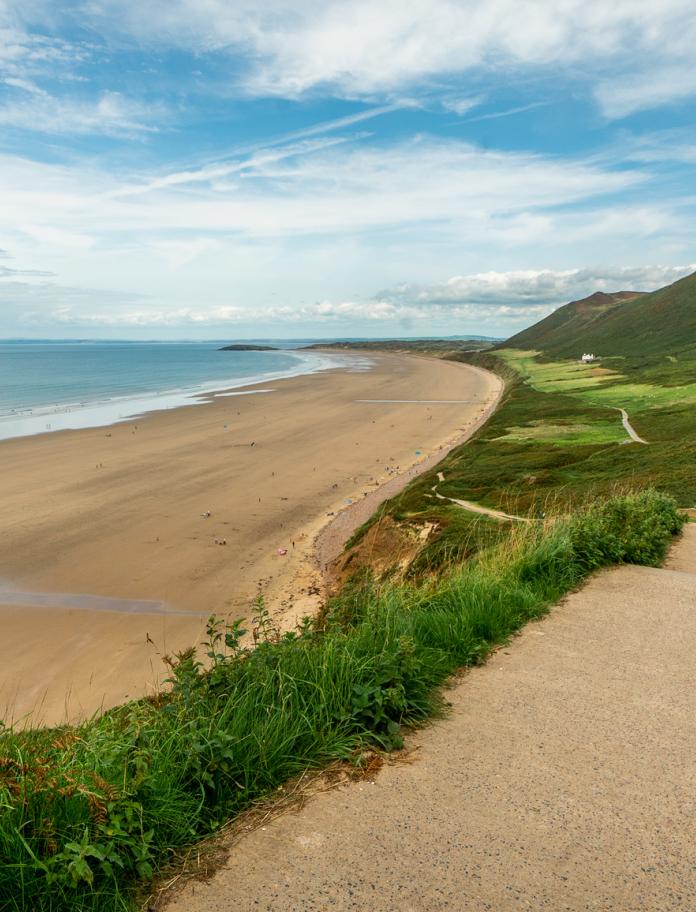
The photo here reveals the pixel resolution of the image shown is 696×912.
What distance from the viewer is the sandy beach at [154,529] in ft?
44.4

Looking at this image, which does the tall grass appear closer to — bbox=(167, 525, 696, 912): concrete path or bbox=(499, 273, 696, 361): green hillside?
bbox=(167, 525, 696, 912): concrete path

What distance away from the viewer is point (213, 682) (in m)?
4.77

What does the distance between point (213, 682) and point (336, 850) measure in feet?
5.66

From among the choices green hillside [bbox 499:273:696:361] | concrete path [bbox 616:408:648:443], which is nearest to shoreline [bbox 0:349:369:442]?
concrete path [bbox 616:408:648:443]

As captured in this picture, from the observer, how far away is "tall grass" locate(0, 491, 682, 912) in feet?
10.1

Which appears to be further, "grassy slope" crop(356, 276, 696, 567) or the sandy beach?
"grassy slope" crop(356, 276, 696, 567)

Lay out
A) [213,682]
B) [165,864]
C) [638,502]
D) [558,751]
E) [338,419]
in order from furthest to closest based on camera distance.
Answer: [338,419] < [638,502] < [213,682] < [558,751] < [165,864]

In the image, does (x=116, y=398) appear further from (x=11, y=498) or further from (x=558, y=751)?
(x=558, y=751)

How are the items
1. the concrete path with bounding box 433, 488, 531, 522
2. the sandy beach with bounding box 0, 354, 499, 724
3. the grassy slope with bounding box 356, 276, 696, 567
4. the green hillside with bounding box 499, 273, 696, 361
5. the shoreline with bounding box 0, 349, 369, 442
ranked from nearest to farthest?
the sandy beach with bounding box 0, 354, 499, 724, the concrete path with bounding box 433, 488, 531, 522, the grassy slope with bounding box 356, 276, 696, 567, the shoreline with bounding box 0, 349, 369, 442, the green hillside with bounding box 499, 273, 696, 361

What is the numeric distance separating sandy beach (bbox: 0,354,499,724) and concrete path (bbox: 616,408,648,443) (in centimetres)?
1047

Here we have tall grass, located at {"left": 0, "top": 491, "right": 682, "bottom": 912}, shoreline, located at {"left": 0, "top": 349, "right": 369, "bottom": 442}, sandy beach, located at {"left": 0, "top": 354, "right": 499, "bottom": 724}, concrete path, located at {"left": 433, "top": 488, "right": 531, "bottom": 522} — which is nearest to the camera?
tall grass, located at {"left": 0, "top": 491, "right": 682, "bottom": 912}

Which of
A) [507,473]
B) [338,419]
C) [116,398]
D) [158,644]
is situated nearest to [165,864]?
[158,644]

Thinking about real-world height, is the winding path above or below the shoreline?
above

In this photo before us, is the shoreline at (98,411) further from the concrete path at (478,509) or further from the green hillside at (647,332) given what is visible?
the green hillside at (647,332)
